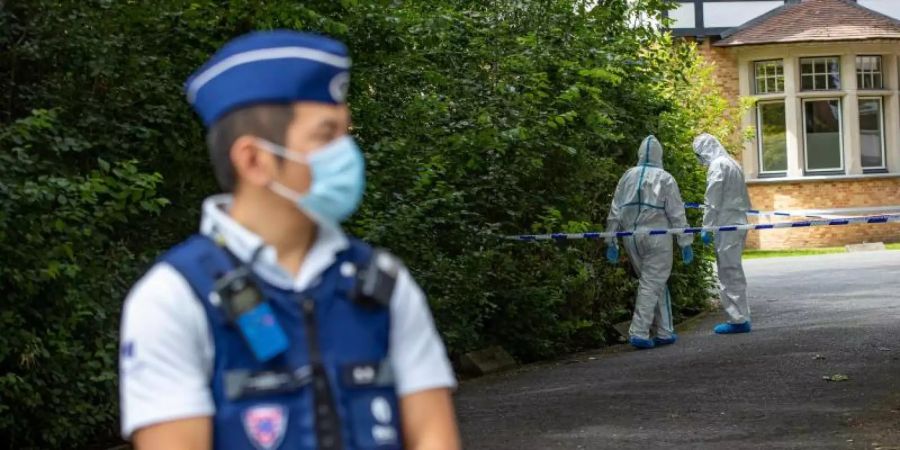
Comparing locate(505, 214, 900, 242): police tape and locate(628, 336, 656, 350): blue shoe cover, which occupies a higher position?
locate(505, 214, 900, 242): police tape

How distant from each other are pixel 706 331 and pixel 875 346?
108 inches

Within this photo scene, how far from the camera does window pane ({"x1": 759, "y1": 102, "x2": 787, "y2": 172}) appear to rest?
37062 mm

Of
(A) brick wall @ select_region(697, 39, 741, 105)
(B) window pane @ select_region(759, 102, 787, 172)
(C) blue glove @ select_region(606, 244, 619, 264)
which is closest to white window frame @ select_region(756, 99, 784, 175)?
(B) window pane @ select_region(759, 102, 787, 172)

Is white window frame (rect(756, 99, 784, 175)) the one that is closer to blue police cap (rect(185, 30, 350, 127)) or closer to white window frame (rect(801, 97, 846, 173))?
white window frame (rect(801, 97, 846, 173))

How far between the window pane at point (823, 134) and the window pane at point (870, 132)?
0.58 m

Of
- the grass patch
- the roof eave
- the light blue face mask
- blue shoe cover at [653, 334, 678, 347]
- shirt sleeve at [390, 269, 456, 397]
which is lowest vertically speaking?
the grass patch

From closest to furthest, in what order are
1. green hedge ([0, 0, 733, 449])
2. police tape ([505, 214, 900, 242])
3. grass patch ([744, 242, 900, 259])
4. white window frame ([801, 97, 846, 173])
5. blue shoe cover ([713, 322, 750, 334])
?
green hedge ([0, 0, 733, 449]) → police tape ([505, 214, 900, 242]) → blue shoe cover ([713, 322, 750, 334]) → grass patch ([744, 242, 900, 259]) → white window frame ([801, 97, 846, 173])

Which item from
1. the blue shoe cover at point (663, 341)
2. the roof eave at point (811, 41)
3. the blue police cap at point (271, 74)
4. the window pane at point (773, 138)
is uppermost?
the roof eave at point (811, 41)

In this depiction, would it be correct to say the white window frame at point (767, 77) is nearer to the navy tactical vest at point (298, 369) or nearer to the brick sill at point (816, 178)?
the brick sill at point (816, 178)

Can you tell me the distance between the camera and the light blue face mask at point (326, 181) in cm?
251

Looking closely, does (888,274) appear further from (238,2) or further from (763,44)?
(238,2)

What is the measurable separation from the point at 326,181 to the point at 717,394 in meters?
8.67

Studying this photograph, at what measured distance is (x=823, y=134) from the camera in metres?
37.2

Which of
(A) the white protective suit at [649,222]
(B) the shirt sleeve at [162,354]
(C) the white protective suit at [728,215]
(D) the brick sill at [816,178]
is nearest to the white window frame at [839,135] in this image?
(D) the brick sill at [816,178]
